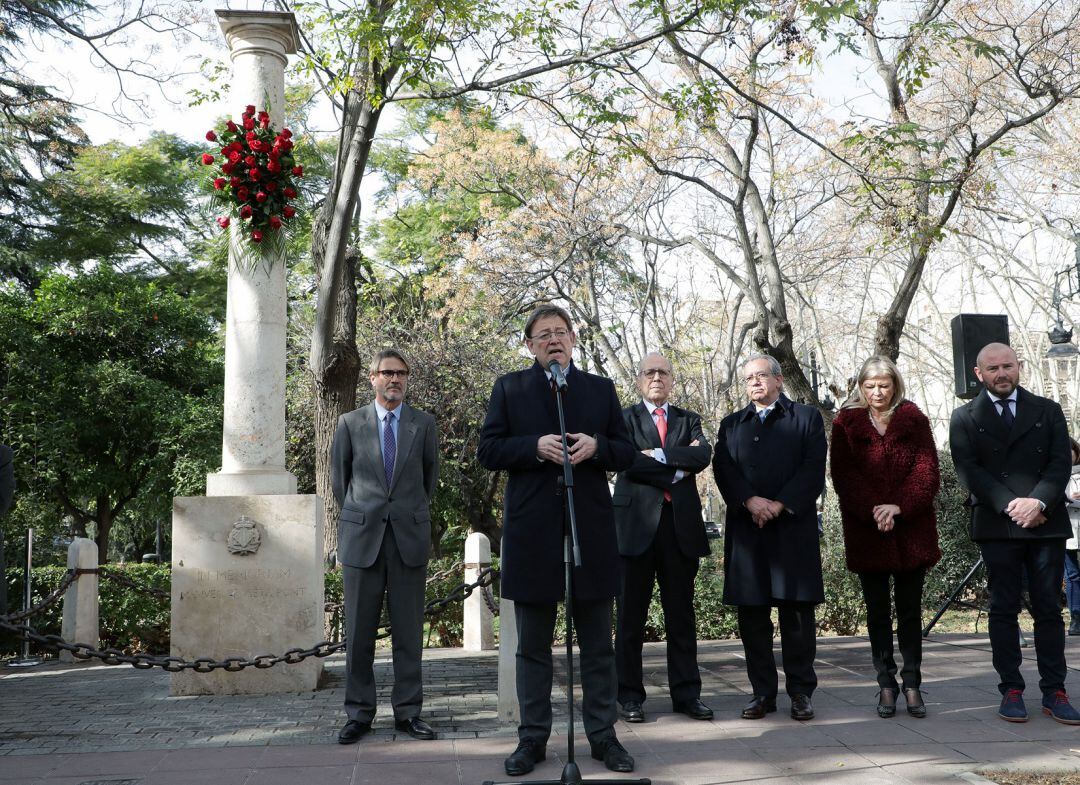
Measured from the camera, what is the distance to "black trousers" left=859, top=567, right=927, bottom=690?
18.6 ft

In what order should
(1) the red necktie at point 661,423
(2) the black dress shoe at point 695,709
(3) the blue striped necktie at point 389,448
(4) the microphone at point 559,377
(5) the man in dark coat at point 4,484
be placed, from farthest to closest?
(5) the man in dark coat at point 4,484, (1) the red necktie at point 661,423, (3) the blue striped necktie at point 389,448, (2) the black dress shoe at point 695,709, (4) the microphone at point 559,377

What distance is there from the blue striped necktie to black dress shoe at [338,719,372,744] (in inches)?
53.0

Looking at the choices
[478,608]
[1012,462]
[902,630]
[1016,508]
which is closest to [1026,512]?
[1016,508]

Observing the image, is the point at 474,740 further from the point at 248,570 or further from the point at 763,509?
the point at 248,570

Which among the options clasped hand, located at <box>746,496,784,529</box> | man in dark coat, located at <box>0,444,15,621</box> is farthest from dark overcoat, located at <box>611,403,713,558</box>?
man in dark coat, located at <box>0,444,15,621</box>

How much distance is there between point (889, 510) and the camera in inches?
219

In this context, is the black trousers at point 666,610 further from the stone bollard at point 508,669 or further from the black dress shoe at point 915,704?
the black dress shoe at point 915,704

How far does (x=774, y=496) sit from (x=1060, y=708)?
1935 millimetres

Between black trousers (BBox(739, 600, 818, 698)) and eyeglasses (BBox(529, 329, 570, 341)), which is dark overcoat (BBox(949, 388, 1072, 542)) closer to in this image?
black trousers (BBox(739, 600, 818, 698))

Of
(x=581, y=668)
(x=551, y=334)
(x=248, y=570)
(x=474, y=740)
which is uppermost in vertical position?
(x=551, y=334)


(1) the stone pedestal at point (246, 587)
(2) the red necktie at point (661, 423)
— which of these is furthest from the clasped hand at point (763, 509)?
(1) the stone pedestal at point (246, 587)

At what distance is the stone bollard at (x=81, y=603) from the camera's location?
9.40 metres

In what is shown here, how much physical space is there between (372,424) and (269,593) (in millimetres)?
1899

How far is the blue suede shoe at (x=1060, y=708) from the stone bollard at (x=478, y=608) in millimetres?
5175
